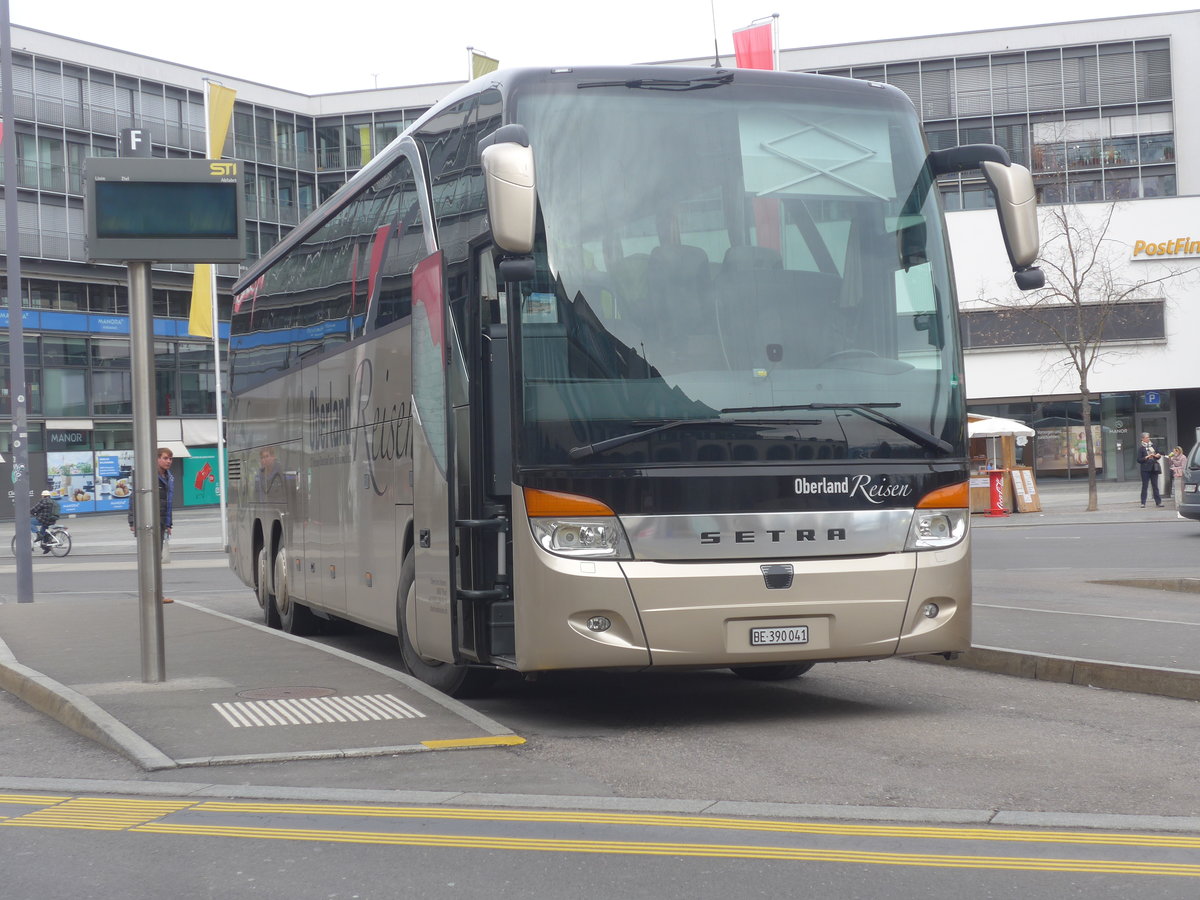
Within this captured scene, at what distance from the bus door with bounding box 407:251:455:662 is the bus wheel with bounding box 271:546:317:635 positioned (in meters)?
5.13

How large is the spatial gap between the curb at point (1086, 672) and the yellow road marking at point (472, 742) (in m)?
4.20

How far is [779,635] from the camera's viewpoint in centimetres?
791

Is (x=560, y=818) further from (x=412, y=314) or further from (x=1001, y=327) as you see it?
(x=1001, y=327)

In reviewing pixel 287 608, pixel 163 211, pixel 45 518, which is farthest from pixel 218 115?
pixel 163 211

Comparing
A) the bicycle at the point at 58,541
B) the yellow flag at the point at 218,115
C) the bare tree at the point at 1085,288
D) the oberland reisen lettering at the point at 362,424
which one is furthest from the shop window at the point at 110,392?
the oberland reisen lettering at the point at 362,424

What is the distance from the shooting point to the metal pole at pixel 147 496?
31.5 feet

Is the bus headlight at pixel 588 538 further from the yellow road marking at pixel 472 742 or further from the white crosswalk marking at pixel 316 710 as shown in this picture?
the white crosswalk marking at pixel 316 710

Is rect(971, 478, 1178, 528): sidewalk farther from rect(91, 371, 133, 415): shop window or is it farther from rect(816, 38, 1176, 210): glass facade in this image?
rect(91, 371, 133, 415): shop window

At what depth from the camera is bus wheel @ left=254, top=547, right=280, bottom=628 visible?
50.0ft

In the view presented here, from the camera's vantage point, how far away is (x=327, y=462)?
40.2 feet

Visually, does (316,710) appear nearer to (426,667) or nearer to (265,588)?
(426,667)

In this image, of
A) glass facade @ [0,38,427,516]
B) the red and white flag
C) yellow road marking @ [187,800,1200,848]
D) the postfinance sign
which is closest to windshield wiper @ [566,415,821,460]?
yellow road marking @ [187,800,1200,848]

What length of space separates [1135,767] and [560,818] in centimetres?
288

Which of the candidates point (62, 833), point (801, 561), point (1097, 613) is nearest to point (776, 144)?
point (801, 561)
